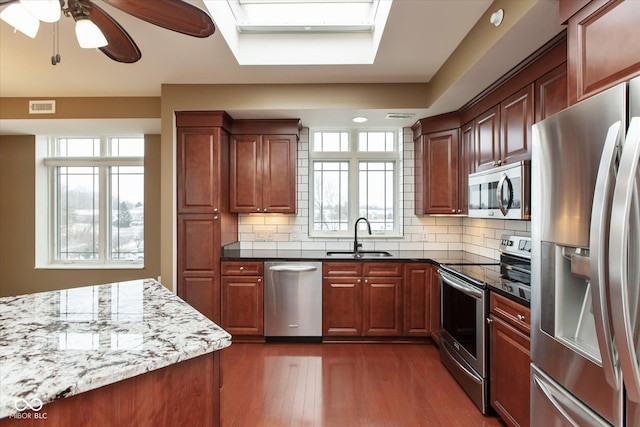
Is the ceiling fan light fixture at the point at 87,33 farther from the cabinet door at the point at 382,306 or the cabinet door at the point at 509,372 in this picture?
the cabinet door at the point at 382,306

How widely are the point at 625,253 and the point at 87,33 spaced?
208 centimetres

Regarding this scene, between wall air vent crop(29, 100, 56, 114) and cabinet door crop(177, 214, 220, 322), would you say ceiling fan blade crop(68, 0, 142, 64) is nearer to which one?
cabinet door crop(177, 214, 220, 322)

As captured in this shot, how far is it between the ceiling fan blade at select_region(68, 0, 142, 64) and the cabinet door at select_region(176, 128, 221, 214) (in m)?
1.67

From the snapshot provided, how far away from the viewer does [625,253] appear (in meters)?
1.00

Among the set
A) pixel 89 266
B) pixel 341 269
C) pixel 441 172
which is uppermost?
pixel 441 172

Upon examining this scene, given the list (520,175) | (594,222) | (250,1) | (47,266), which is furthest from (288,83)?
(47,266)

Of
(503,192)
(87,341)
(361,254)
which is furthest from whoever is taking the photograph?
(361,254)

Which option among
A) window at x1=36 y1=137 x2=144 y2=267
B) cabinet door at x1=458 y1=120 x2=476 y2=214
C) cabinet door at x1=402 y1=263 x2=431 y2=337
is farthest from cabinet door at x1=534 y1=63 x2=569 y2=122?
window at x1=36 y1=137 x2=144 y2=267

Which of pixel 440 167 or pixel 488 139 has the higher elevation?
pixel 488 139

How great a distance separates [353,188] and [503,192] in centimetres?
204

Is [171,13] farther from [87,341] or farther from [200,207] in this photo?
[200,207]

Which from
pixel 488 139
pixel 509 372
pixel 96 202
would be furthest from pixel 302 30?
pixel 96 202

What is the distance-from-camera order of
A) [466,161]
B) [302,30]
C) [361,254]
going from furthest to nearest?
1. [361,254]
2. [466,161]
3. [302,30]

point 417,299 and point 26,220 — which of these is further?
point 26,220
